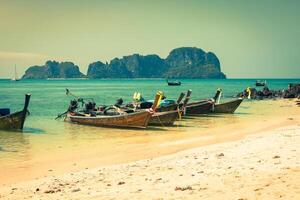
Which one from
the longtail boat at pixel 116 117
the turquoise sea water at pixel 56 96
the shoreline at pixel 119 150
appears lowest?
the turquoise sea water at pixel 56 96

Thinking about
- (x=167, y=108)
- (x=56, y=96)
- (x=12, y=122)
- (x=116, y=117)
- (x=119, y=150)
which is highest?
(x=167, y=108)

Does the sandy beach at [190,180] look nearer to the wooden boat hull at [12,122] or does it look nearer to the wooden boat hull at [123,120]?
the wooden boat hull at [123,120]

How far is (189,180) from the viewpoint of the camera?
394 inches

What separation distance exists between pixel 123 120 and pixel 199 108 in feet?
33.5

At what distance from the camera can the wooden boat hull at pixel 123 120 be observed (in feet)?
79.8

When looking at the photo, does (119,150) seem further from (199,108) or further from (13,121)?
(199,108)

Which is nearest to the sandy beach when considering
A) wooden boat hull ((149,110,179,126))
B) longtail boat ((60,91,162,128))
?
longtail boat ((60,91,162,128))

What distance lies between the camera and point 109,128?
1001 inches

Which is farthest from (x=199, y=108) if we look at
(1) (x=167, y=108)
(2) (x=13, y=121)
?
(2) (x=13, y=121)

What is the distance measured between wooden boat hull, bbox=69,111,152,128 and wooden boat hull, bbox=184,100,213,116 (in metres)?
8.56

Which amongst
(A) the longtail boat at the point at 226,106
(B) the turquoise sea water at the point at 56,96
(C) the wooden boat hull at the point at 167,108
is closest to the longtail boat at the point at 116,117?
(B) the turquoise sea water at the point at 56,96

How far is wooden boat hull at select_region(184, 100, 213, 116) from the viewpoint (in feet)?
108

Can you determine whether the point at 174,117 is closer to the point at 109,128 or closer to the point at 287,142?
the point at 109,128

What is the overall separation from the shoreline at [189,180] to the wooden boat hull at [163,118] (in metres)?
12.2
